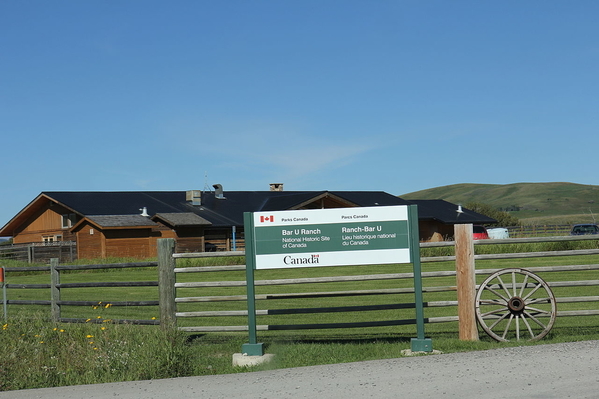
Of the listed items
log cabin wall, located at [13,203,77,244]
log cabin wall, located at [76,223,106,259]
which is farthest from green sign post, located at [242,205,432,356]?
log cabin wall, located at [13,203,77,244]

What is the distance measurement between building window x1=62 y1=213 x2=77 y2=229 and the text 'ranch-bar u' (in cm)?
4125

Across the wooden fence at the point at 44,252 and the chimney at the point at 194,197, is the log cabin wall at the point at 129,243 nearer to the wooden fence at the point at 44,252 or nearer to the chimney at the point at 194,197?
the wooden fence at the point at 44,252

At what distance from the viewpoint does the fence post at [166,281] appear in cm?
1070

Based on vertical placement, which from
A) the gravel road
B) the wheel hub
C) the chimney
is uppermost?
the chimney

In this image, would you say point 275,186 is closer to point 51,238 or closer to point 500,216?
point 51,238

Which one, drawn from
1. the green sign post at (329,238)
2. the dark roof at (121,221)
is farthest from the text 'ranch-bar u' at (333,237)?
the dark roof at (121,221)

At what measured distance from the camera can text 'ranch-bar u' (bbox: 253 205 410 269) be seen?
961cm

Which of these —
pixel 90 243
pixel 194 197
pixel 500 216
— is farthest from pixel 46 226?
pixel 500 216

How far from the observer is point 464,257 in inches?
392

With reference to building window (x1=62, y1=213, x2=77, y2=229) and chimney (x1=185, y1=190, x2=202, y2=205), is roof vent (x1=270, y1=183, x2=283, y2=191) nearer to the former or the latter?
chimney (x1=185, y1=190, x2=202, y2=205)

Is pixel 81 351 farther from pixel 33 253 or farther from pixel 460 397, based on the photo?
pixel 33 253

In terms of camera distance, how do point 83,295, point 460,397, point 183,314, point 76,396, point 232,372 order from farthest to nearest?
1. point 83,295
2. point 183,314
3. point 232,372
4. point 76,396
5. point 460,397

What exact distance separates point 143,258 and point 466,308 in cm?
3439

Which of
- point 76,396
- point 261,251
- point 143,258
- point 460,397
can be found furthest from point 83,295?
point 143,258
